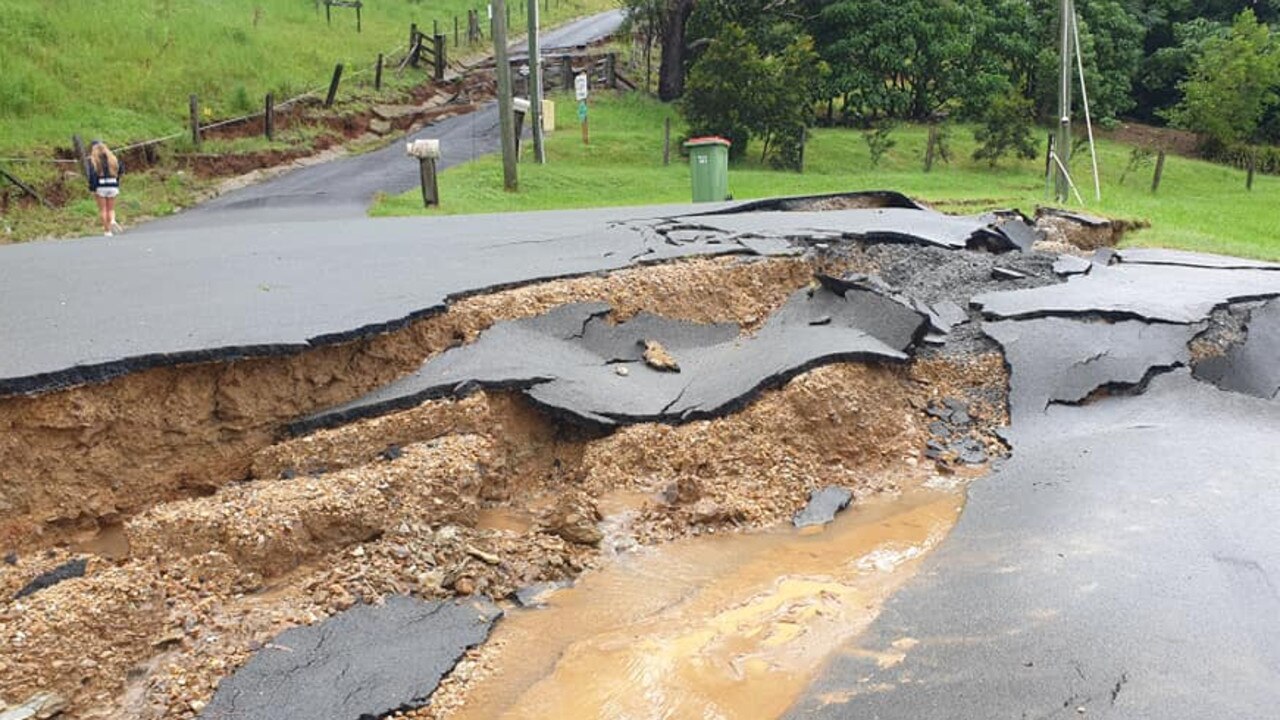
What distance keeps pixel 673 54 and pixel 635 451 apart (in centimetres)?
2444

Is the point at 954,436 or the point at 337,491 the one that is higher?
the point at 337,491

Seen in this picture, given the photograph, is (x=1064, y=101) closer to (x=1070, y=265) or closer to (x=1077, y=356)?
(x=1070, y=265)

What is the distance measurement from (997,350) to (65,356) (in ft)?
17.6

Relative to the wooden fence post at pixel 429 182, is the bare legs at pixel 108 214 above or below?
below

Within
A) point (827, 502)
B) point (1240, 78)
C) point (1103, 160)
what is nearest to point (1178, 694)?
point (827, 502)

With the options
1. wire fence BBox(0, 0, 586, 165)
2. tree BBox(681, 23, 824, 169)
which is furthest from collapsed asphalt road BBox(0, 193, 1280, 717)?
tree BBox(681, 23, 824, 169)

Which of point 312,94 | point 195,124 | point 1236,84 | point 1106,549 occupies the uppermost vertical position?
point 1236,84

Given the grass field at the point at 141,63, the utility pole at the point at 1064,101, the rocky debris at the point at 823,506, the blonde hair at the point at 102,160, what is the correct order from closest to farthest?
1. the rocky debris at the point at 823,506
2. the blonde hair at the point at 102,160
3. the utility pole at the point at 1064,101
4. the grass field at the point at 141,63

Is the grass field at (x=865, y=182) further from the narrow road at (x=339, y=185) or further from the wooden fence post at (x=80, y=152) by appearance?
the wooden fence post at (x=80, y=152)

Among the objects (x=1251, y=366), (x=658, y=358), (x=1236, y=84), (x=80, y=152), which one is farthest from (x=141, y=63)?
(x=1236, y=84)

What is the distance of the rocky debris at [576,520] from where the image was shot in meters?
4.35

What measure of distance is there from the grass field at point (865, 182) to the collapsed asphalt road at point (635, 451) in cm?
432

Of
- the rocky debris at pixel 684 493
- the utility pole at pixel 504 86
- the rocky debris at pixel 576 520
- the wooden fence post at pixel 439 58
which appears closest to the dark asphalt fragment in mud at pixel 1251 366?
the rocky debris at pixel 684 493

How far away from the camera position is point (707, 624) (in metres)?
3.67
